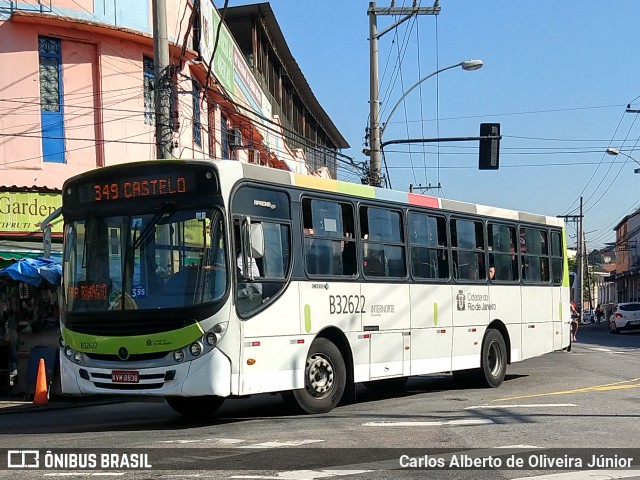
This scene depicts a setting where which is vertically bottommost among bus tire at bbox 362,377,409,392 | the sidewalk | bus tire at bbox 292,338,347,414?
the sidewalk

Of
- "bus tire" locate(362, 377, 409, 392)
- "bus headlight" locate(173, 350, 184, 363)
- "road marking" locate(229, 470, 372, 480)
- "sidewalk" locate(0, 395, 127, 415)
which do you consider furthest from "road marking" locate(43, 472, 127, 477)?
"bus tire" locate(362, 377, 409, 392)

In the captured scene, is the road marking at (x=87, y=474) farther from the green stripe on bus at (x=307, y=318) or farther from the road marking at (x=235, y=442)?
the green stripe on bus at (x=307, y=318)

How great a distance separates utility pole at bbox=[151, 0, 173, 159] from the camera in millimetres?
15234

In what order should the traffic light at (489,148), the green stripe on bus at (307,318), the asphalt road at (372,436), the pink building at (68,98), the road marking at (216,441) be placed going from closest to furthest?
the asphalt road at (372,436) → the road marking at (216,441) → the green stripe on bus at (307,318) → the pink building at (68,98) → the traffic light at (489,148)

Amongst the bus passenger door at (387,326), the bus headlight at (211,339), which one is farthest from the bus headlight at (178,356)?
the bus passenger door at (387,326)

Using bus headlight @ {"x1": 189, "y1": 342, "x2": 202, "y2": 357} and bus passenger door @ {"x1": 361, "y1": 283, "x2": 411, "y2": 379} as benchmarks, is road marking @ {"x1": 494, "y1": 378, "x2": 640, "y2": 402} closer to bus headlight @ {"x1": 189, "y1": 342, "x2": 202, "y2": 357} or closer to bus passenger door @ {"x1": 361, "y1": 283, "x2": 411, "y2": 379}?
bus passenger door @ {"x1": 361, "y1": 283, "x2": 411, "y2": 379}

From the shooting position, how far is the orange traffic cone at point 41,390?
15336 mm

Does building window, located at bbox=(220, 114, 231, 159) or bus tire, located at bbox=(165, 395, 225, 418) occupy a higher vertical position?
building window, located at bbox=(220, 114, 231, 159)

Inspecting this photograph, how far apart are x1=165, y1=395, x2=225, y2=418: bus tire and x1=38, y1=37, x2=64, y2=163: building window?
8.79 metres

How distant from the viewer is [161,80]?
15297 mm

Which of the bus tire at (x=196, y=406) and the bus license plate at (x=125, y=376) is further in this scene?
the bus tire at (x=196, y=406)

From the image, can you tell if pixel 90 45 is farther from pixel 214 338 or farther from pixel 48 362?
pixel 214 338

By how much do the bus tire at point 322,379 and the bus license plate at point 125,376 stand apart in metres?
2.10

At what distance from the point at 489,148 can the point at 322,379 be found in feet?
48.2
